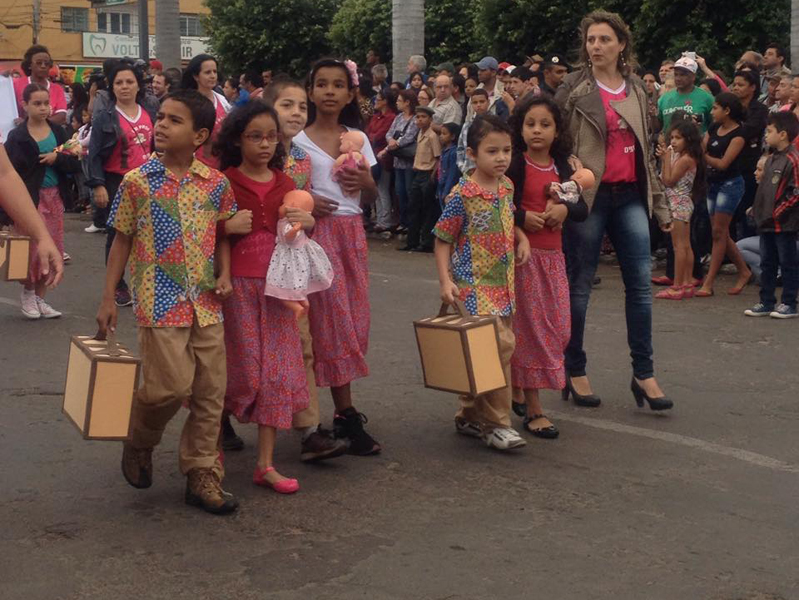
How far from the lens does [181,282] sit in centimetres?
528

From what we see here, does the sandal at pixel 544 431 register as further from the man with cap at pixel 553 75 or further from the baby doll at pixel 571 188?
the man with cap at pixel 553 75

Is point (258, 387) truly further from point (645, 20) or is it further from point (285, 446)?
point (645, 20)

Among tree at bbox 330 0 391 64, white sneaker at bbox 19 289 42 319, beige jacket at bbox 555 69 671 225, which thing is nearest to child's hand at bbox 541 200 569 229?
beige jacket at bbox 555 69 671 225

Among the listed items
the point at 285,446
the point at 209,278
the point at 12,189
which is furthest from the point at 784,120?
the point at 12,189

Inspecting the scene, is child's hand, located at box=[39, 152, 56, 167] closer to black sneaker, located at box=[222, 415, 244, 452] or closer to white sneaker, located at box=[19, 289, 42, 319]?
white sneaker, located at box=[19, 289, 42, 319]

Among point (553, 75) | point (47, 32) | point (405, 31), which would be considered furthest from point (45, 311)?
point (47, 32)

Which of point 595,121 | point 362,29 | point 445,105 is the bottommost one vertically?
point 595,121

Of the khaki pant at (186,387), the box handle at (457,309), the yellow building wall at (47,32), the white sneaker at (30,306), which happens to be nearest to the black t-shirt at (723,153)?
the white sneaker at (30,306)

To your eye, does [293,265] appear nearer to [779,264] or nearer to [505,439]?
[505,439]

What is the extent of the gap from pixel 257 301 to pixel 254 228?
30 centimetres

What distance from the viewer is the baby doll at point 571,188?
21.3ft

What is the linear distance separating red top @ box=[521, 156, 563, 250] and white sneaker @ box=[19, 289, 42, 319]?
5180 millimetres

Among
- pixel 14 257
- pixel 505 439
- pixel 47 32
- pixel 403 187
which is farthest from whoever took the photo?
pixel 47 32

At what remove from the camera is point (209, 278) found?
5363 mm
